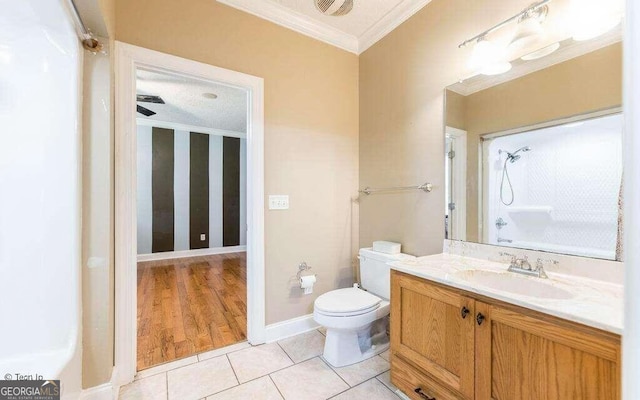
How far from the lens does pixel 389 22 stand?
7.25 ft

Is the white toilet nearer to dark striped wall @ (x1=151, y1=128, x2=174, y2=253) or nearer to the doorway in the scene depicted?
the doorway

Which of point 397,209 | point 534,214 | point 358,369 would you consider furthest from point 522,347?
point 397,209

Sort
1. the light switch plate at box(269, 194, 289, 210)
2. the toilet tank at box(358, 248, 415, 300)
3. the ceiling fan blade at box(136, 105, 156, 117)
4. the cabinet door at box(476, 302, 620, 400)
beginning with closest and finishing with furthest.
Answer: the cabinet door at box(476, 302, 620, 400) < the toilet tank at box(358, 248, 415, 300) < the light switch plate at box(269, 194, 289, 210) < the ceiling fan blade at box(136, 105, 156, 117)

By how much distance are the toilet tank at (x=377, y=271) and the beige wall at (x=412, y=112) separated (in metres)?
0.20

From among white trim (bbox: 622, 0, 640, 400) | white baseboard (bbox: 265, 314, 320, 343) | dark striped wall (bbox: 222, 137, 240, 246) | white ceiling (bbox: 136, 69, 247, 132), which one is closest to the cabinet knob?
white baseboard (bbox: 265, 314, 320, 343)

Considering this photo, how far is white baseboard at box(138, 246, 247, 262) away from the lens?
183 inches

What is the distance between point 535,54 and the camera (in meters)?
1.45

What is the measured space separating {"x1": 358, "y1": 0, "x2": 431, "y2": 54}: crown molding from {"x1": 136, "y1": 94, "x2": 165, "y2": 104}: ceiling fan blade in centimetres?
271

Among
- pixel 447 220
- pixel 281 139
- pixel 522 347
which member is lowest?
pixel 522 347

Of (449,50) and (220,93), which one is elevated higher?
(220,93)

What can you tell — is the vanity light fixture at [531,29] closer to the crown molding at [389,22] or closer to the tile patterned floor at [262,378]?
the crown molding at [389,22]

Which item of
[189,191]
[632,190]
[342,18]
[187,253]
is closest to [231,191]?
[189,191]

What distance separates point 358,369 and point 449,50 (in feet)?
7.21

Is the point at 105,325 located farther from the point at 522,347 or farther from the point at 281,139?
the point at 522,347
